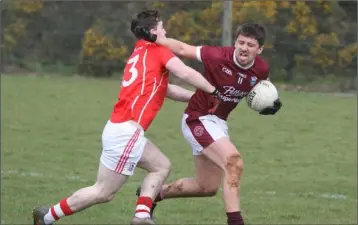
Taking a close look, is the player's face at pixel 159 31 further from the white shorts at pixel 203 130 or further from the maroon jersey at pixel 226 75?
the white shorts at pixel 203 130

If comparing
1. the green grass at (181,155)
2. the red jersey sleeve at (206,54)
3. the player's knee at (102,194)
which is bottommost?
the green grass at (181,155)

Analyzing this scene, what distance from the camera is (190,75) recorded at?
6.47 metres

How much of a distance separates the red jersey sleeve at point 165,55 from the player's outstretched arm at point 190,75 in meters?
0.06

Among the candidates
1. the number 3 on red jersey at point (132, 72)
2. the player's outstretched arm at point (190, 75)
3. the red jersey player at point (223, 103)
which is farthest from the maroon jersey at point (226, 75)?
the number 3 on red jersey at point (132, 72)

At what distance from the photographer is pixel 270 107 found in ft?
23.0

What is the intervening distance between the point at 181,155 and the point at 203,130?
16.2ft

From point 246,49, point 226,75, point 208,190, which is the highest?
point 246,49

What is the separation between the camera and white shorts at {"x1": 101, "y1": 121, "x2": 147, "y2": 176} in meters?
6.46

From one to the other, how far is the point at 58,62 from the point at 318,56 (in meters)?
6.30

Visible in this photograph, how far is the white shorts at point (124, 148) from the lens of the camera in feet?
21.2

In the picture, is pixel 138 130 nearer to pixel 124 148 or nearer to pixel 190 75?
pixel 124 148

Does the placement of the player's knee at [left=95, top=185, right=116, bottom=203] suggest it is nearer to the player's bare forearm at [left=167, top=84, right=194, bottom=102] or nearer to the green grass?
the player's bare forearm at [left=167, top=84, right=194, bottom=102]

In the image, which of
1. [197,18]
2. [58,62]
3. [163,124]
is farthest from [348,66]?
[58,62]

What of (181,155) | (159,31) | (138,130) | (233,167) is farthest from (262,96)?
(181,155)
